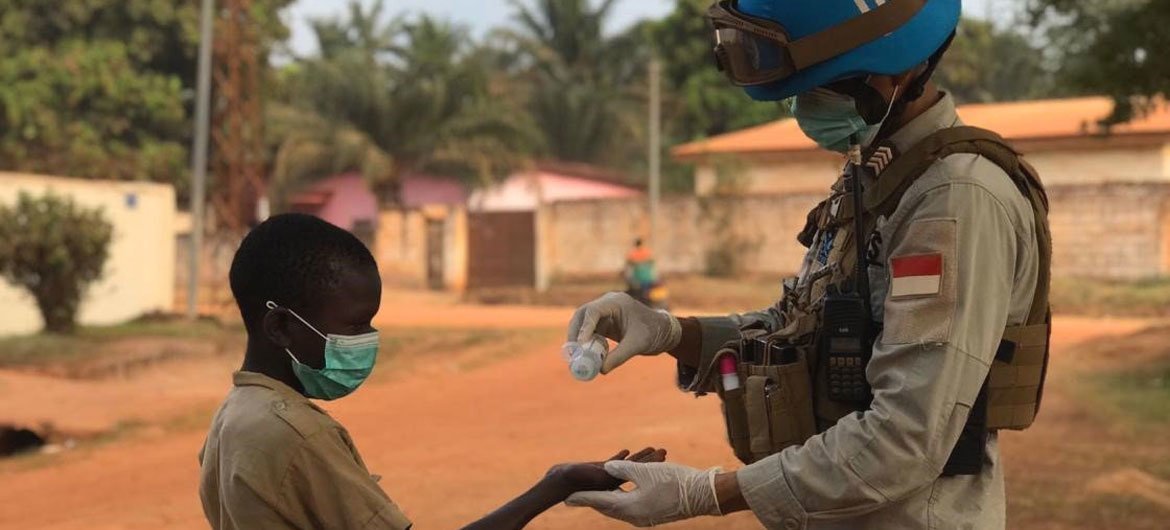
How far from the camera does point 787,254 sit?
26.3 m

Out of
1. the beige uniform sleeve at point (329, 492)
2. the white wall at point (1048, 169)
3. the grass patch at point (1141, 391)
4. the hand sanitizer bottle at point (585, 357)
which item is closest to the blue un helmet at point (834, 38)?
the hand sanitizer bottle at point (585, 357)

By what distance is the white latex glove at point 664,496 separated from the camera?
1.96 m

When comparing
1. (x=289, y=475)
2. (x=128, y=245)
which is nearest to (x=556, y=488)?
(x=289, y=475)

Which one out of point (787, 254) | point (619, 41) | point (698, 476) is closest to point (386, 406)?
point (698, 476)

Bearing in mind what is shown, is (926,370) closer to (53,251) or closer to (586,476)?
(586,476)

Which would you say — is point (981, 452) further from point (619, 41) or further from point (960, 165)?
point (619, 41)

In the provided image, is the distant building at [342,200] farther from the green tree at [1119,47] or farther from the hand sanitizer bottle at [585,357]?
the hand sanitizer bottle at [585,357]

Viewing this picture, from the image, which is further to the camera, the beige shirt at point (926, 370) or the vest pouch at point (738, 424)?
the vest pouch at point (738, 424)

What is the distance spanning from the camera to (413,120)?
3331 cm

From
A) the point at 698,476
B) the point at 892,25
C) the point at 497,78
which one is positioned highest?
the point at 497,78

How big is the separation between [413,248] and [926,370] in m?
27.4

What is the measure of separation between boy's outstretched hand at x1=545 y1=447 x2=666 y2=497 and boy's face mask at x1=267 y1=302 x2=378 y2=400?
43cm

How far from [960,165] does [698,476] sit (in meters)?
0.63

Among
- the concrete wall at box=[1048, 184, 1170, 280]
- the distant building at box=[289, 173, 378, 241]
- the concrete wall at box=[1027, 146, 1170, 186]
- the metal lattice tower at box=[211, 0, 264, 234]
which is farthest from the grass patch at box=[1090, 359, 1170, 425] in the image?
the distant building at box=[289, 173, 378, 241]
